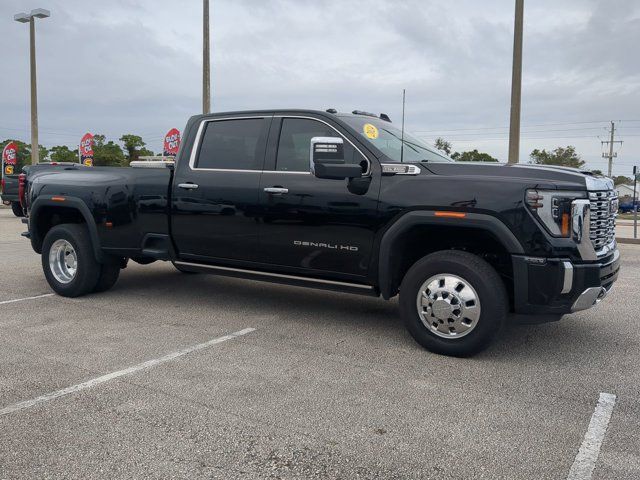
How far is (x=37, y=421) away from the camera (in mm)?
3211

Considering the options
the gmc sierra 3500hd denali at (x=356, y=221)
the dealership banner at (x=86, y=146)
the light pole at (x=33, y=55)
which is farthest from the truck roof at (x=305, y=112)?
the dealership banner at (x=86, y=146)

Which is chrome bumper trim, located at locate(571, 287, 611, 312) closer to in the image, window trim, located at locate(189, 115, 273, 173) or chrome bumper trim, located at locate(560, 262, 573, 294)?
chrome bumper trim, located at locate(560, 262, 573, 294)

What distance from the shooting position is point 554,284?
4.05 metres

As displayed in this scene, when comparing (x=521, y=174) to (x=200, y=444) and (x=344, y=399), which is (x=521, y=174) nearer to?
(x=344, y=399)

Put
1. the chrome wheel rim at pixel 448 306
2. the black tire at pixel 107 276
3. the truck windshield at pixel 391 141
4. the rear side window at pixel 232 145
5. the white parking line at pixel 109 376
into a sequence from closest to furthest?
the white parking line at pixel 109 376, the chrome wheel rim at pixel 448 306, the truck windshield at pixel 391 141, the rear side window at pixel 232 145, the black tire at pixel 107 276

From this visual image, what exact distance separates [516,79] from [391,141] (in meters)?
8.36

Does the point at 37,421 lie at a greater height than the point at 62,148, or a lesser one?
lesser

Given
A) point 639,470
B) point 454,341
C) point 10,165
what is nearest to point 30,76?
point 10,165

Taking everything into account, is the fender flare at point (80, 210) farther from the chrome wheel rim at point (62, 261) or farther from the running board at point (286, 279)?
the running board at point (286, 279)

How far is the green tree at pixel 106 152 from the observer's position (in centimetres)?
4694

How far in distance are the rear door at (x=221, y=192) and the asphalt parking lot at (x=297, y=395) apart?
716 mm

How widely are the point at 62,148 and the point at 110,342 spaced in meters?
59.2

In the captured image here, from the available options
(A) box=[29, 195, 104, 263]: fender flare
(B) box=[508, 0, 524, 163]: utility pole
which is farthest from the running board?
(B) box=[508, 0, 524, 163]: utility pole

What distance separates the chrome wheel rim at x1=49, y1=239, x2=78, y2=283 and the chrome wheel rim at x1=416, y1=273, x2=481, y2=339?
4.07m
